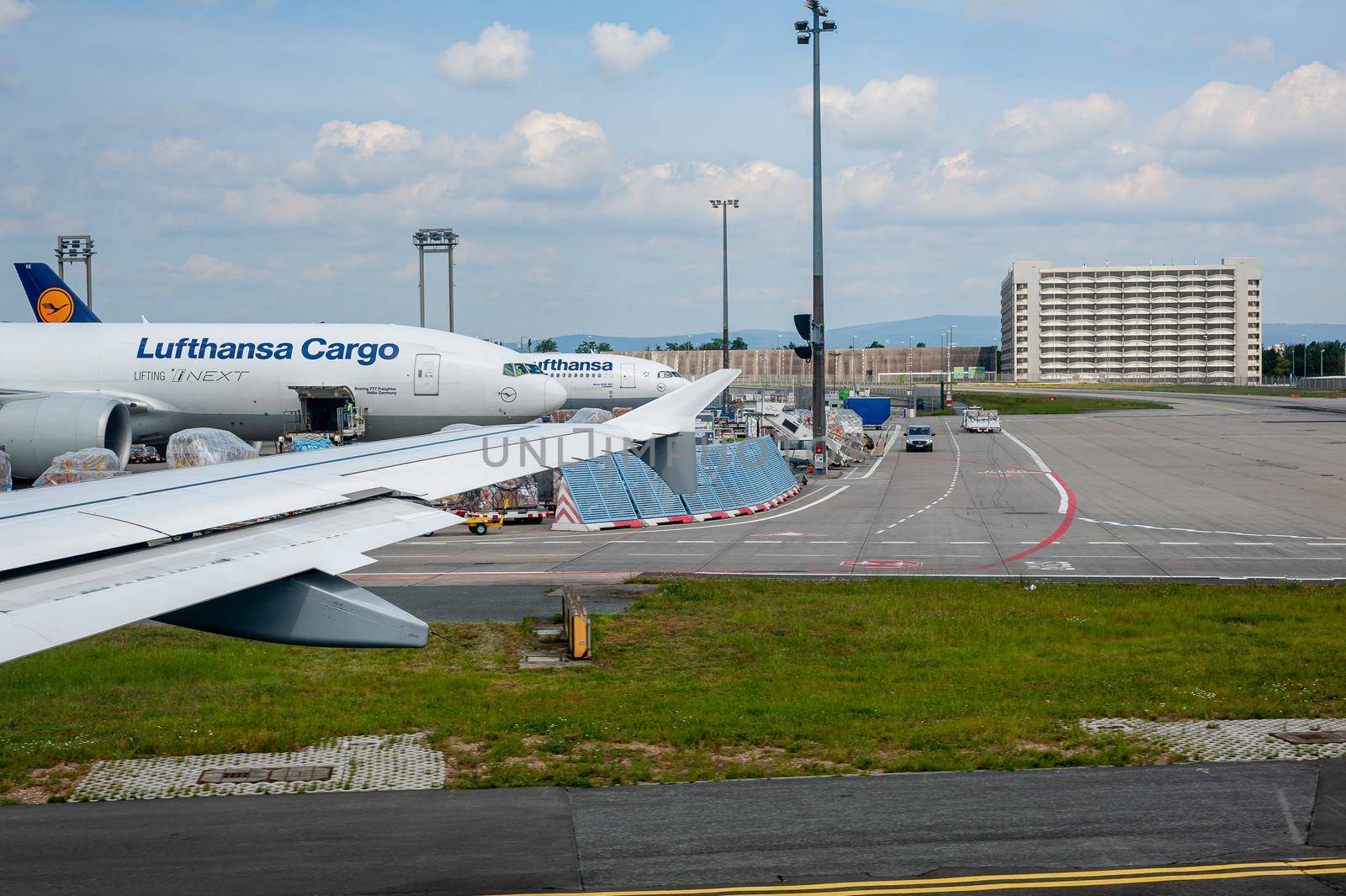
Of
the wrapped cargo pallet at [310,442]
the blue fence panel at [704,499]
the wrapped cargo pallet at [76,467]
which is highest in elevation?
the wrapped cargo pallet at [310,442]

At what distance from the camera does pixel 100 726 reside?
13836 mm

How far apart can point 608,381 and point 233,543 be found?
2295 inches

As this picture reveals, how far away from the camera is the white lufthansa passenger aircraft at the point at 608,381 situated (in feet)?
212

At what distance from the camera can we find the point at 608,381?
65125 millimetres

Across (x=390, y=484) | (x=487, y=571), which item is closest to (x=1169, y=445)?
(x=487, y=571)

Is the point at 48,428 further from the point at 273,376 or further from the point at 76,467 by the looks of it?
the point at 273,376

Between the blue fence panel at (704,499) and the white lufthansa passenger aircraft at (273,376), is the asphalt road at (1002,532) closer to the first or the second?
the blue fence panel at (704,499)

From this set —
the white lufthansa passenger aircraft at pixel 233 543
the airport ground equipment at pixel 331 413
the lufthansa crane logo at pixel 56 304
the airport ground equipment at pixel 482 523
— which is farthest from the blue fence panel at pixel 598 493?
the lufthansa crane logo at pixel 56 304

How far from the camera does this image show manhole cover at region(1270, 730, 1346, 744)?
13125mm

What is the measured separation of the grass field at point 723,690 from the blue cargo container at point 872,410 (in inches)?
2760

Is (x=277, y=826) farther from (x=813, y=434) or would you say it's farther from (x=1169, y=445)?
(x=1169, y=445)

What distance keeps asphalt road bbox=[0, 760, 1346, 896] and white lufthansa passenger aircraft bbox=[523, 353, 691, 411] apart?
52.7m

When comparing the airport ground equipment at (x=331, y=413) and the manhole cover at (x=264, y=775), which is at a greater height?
the airport ground equipment at (x=331, y=413)

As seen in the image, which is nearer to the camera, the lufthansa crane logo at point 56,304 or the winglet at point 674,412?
the winglet at point 674,412
